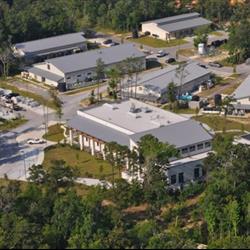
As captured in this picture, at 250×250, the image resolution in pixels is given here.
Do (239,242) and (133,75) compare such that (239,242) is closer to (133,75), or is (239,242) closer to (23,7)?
(133,75)

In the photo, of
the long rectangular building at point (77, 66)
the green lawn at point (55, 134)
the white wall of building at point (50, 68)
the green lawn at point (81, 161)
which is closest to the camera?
the green lawn at point (81, 161)

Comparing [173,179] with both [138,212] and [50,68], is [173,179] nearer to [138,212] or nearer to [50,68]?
[138,212]

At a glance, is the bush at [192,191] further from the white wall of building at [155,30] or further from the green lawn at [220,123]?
the white wall of building at [155,30]

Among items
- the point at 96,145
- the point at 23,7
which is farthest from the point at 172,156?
the point at 23,7

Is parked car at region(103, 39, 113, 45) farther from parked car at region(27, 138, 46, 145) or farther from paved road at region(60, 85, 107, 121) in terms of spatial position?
parked car at region(27, 138, 46, 145)

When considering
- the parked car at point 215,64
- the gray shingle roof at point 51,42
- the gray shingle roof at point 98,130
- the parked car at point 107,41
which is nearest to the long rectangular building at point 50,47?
the gray shingle roof at point 51,42

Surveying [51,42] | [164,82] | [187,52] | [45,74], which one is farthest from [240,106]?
[51,42]

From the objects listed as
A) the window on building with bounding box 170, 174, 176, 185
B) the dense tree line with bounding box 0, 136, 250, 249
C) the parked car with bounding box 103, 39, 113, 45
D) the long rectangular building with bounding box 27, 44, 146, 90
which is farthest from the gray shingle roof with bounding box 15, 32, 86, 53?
the window on building with bounding box 170, 174, 176, 185
